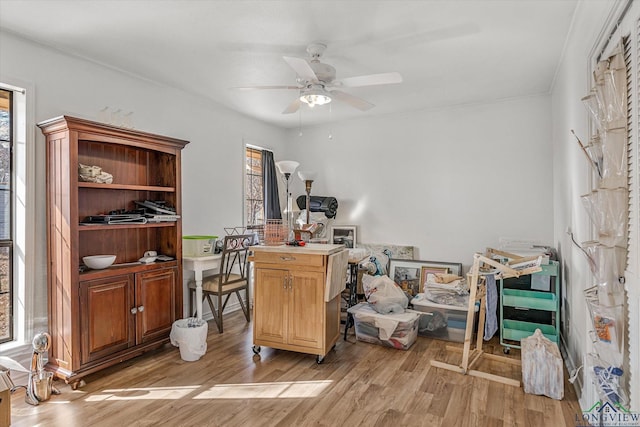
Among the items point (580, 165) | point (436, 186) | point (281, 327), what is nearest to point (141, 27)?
point (281, 327)

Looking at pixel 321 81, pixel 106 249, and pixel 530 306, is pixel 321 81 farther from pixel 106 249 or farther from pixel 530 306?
pixel 530 306

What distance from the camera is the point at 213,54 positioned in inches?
124

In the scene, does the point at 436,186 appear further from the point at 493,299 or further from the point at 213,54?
the point at 213,54

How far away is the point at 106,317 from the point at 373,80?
280 centimetres

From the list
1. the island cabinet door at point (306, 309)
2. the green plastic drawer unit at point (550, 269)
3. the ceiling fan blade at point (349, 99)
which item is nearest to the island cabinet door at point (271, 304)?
the island cabinet door at point (306, 309)

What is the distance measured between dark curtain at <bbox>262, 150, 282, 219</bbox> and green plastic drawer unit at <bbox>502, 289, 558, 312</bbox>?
129 inches

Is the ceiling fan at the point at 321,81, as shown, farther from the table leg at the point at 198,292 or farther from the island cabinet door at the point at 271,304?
the table leg at the point at 198,292

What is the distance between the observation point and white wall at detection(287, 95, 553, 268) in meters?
4.36

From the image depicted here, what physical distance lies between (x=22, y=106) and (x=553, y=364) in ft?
14.4

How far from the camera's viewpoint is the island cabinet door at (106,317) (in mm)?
2824

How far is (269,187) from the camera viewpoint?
5.55m

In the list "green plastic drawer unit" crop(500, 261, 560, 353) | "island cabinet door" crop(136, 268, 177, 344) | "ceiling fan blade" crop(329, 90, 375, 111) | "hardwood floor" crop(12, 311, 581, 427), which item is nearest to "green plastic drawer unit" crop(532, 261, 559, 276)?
"green plastic drawer unit" crop(500, 261, 560, 353)

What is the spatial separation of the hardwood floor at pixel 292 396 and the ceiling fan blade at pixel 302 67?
2323 millimetres

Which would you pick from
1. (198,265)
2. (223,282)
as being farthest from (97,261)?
(223,282)
